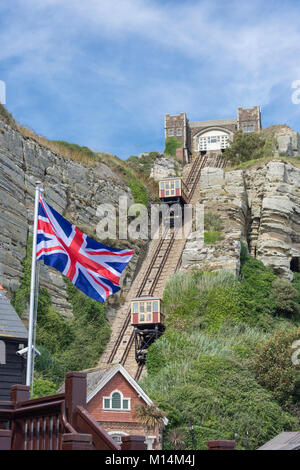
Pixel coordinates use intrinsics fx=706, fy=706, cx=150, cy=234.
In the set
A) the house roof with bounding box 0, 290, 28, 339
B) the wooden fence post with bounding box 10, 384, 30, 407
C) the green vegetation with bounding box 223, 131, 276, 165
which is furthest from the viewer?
the green vegetation with bounding box 223, 131, 276, 165

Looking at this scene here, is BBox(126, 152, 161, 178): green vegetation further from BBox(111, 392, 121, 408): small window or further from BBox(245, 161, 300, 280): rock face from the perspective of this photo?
BBox(111, 392, 121, 408): small window

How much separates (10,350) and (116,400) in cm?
877

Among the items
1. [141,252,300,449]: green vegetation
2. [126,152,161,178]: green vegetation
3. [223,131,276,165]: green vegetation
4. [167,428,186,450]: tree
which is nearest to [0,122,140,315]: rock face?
[141,252,300,449]: green vegetation

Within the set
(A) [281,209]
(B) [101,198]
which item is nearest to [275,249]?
(A) [281,209]

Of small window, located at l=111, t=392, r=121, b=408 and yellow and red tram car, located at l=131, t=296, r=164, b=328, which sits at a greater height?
yellow and red tram car, located at l=131, t=296, r=164, b=328

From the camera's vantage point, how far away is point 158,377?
32.0 m

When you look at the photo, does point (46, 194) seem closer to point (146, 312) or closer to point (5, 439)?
point (146, 312)

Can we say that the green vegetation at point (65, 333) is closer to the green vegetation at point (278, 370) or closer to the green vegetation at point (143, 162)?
the green vegetation at point (278, 370)

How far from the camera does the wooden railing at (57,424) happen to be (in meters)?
8.33

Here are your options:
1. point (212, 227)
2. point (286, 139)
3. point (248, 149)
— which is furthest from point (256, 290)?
point (286, 139)

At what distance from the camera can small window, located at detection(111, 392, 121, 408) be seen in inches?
1089

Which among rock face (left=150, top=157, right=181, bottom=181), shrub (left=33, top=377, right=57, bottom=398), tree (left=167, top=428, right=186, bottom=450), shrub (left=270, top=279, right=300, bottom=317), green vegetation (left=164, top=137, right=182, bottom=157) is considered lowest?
tree (left=167, top=428, right=186, bottom=450)

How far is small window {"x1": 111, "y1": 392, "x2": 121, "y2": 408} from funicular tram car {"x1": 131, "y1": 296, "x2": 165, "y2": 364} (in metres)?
9.48

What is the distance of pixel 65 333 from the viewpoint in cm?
3647
